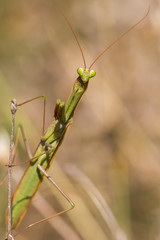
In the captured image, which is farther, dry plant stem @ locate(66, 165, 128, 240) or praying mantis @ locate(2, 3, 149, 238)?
dry plant stem @ locate(66, 165, 128, 240)

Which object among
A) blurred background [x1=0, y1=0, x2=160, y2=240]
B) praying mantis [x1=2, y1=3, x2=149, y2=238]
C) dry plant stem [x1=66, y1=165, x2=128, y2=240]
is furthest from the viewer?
blurred background [x1=0, y1=0, x2=160, y2=240]

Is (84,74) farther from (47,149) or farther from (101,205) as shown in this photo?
(101,205)

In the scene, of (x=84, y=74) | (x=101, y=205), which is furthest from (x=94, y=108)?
(x=84, y=74)

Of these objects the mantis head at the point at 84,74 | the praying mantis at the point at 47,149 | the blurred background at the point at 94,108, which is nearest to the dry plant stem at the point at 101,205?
the blurred background at the point at 94,108

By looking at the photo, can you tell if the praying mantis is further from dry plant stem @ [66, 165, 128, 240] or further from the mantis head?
dry plant stem @ [66, 165, 128, 240]

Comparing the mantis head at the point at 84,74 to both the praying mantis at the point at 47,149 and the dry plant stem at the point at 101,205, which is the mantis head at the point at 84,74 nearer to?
the praying mantis at the point at 47,149

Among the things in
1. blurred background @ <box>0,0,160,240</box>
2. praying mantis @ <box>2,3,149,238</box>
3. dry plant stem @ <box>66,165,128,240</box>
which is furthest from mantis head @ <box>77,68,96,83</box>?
dry plant stem @ <box>66,165,128,240</box>

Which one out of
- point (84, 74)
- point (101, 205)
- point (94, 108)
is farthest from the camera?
point (94, 108)

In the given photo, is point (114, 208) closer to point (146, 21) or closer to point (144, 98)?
point (144, 98)

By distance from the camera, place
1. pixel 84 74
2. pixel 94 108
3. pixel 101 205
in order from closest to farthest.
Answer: pixel 84 74 → pixel 101 205 → pixel 94 108
